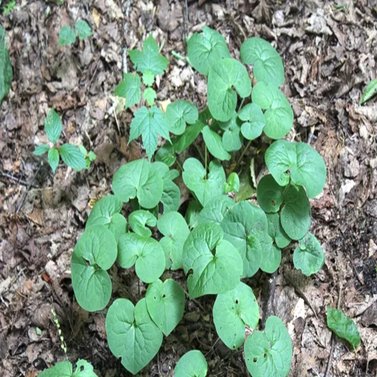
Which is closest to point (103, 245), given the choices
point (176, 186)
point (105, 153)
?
point (176, 186)

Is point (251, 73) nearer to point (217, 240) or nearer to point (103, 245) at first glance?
point (217, 240)

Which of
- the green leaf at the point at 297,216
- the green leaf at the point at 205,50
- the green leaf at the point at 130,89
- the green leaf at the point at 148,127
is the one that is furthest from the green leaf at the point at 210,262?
the green leaf at the point at 205,50

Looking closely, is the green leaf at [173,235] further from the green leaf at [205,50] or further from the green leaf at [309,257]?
the green leaf at [205,50]

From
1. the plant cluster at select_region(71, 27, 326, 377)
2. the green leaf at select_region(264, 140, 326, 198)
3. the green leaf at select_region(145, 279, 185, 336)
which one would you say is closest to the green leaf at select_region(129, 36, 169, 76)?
the plant cluster at select_region(71, 27, 326, 377)

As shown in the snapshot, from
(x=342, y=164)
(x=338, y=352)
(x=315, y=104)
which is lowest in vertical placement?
(x=338, y=352)

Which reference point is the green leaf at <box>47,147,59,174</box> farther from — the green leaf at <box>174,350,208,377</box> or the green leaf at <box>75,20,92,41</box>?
the green leaf at <box>174,350,208,377</box>

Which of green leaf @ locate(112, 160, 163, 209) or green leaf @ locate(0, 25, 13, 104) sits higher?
green leaf @ locate(0, 25, 13, 104)

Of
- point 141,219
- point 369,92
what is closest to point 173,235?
point 141,219
